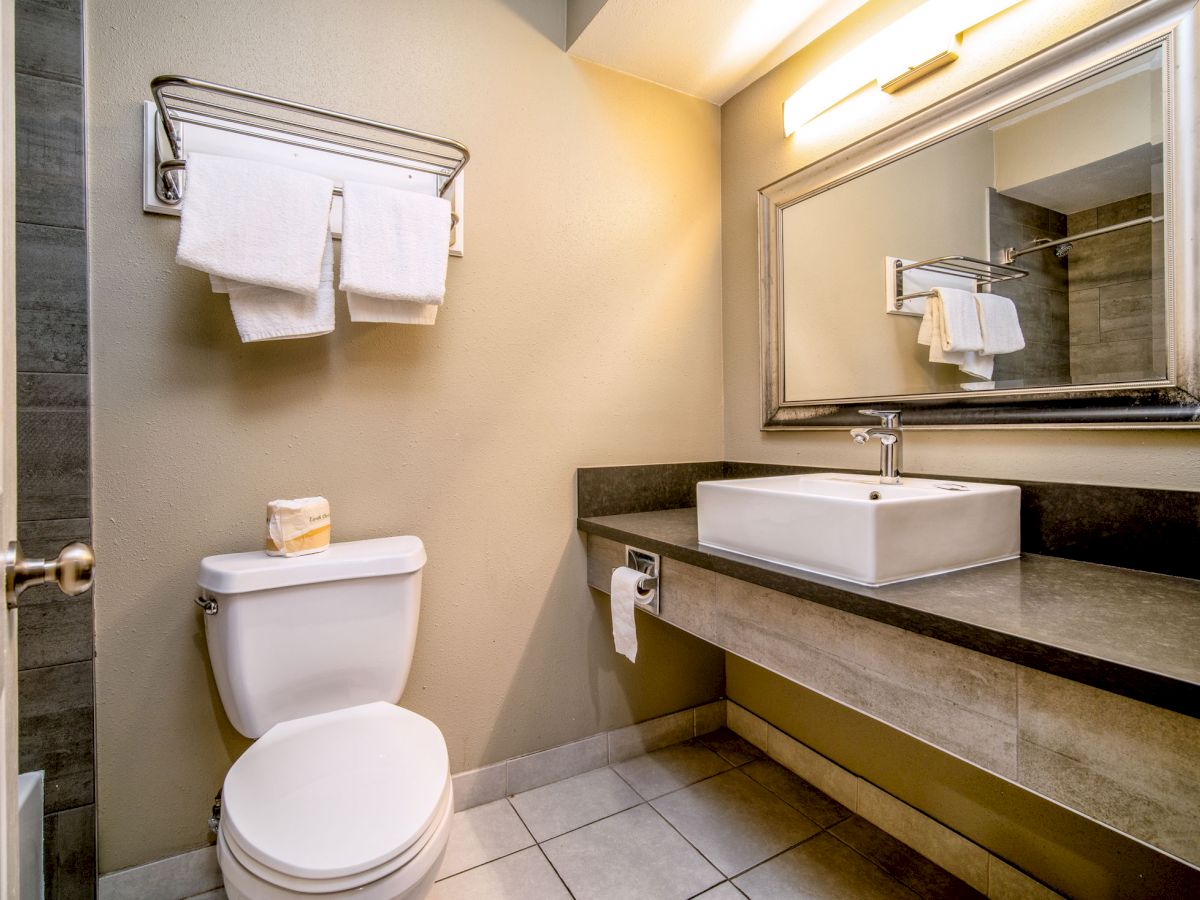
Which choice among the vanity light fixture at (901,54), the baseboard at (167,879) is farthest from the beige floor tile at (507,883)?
the vanity light fixture at (901,54)

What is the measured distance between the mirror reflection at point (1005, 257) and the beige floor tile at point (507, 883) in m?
1.43

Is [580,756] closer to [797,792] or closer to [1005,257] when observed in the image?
[797,792]

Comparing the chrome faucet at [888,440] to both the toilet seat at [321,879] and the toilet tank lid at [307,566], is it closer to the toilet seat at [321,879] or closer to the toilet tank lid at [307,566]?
the toilet tank lid at [307,566]

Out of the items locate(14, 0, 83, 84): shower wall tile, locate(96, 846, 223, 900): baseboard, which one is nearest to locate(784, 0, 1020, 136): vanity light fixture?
locate(14, 0, 83, 84): shower wall tile

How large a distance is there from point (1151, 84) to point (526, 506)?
5.28ft

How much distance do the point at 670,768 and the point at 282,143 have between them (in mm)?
2008

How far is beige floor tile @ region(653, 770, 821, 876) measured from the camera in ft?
4.93

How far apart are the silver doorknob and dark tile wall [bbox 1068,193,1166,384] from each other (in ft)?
5.28

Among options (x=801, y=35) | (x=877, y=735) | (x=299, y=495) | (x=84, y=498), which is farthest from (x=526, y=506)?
(x=801, y=35)

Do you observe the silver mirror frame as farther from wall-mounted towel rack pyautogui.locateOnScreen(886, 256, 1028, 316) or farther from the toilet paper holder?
the toilet paper holder

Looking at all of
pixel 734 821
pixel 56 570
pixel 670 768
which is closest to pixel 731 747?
pixel 670 768

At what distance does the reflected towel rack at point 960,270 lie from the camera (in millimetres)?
1333

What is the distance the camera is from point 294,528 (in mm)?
1319

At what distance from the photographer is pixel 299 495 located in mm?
1467
